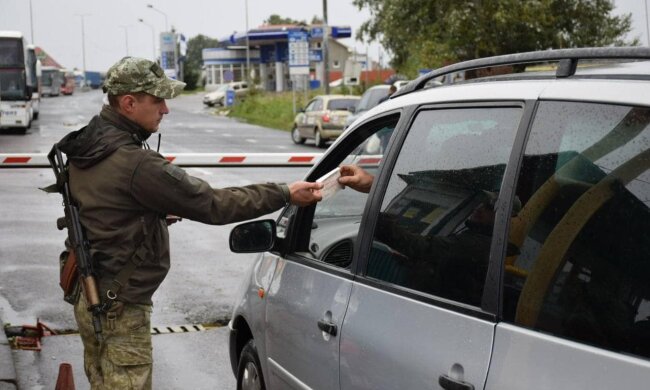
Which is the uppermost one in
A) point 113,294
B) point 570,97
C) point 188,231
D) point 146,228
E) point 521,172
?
point 570,97

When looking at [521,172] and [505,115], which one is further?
[505,115]

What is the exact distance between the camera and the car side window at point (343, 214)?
12.6ft

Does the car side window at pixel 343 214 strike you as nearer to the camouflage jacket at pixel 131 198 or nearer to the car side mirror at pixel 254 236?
the car side mirror at pixel 254 236

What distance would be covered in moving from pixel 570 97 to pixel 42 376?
4875mm

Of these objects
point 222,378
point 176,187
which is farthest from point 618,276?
point 222,378

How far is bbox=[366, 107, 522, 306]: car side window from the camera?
2766mm

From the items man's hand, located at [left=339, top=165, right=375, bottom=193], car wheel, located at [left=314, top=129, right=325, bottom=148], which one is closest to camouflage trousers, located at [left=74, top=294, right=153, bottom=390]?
man's hand, located at [left=339, top=165, right=375, bottom=193]

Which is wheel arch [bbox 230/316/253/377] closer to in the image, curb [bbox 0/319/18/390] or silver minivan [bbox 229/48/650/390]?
silver minivan [bbox 229/48/650/390]

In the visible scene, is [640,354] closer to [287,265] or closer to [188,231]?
[287,265]

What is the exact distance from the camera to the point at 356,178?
3846 millimetres

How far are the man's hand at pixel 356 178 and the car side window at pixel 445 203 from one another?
20.3 inches

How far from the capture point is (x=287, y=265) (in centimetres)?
415

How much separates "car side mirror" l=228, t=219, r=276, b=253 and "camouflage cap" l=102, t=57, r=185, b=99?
655 mm

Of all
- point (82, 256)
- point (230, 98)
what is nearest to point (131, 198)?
point (82, 256)
